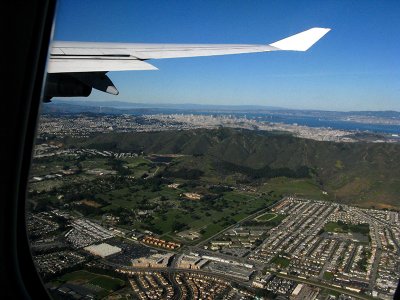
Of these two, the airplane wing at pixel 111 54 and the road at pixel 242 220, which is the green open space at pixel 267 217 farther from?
the airplane wing at pixel 111 54

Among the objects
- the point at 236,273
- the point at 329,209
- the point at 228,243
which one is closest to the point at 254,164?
the point at 329,209

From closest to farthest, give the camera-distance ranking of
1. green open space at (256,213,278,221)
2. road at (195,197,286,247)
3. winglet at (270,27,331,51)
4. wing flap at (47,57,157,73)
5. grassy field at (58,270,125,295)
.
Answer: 1. wing flap at (47,57,157,73)
2. winglet at (270,27,331,51)
3. grassy field at (58,270,125,295)
4. road at (195,197,286,247)
5. green open space at (256,213,278,221)

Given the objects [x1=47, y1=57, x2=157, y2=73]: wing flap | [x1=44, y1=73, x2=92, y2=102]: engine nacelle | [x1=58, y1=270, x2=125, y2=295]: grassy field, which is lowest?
[x1=58, y1=270, x2=125, y2=295]: grassy field

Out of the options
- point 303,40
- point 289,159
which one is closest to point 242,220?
point 303,40

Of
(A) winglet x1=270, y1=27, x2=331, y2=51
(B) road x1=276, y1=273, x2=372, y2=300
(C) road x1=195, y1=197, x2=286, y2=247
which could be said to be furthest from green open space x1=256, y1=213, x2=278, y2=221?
(A) winglet x1=270, y1=27, x2=331, y2=51

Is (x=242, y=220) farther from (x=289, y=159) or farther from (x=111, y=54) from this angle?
(x=289, y=159)

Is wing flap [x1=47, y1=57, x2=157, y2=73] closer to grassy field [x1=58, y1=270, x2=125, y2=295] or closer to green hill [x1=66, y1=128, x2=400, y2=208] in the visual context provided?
grassy field [x1=58, y1=270, x2=125, y2=295]

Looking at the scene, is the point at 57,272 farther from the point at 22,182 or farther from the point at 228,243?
the point at 228,243
